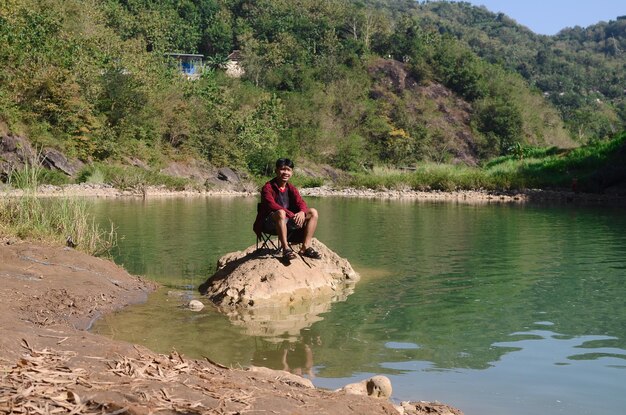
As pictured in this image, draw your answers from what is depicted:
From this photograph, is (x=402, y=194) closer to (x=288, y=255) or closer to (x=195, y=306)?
(x=288, y=255)

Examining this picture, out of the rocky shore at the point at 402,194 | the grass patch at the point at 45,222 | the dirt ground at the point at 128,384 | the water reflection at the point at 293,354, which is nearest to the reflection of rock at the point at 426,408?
the dirt ground at the point at 128,384

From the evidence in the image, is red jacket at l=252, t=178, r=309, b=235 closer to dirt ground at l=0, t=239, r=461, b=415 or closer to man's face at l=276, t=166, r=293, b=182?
man's face at l=276, t=166, r=293, b=182

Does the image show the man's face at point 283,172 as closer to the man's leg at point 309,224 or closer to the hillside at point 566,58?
the man's leg at point 309,224

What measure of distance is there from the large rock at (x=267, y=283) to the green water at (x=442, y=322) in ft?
1.24

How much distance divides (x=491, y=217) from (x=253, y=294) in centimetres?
1695

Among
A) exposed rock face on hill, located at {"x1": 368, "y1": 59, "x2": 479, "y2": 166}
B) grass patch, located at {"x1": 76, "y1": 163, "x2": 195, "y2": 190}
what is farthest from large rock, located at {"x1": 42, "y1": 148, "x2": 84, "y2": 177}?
exposed rock face on hill, located at {"x1": 368, "y1": 59, "x2": 479, "y2": 166}

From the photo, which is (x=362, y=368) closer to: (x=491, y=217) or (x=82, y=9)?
(x=491, y=217)

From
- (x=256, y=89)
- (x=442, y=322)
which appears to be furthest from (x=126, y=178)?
(x=442, y=322)

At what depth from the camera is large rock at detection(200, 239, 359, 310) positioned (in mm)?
9516

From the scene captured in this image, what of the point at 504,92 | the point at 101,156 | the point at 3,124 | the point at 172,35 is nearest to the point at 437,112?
the point at 504,92

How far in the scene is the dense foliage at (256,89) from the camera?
40156mm

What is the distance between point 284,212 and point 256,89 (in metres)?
53.2

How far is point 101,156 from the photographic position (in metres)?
40.8

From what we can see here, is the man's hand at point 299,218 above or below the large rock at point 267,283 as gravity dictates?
above
